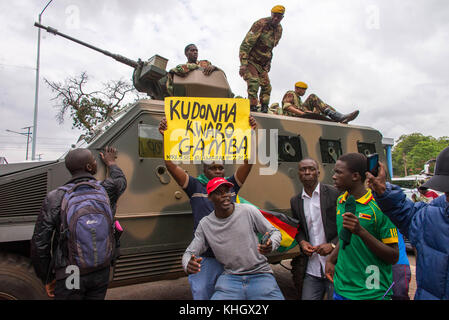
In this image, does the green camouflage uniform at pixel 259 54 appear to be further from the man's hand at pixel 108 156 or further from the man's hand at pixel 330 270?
the man's hand at pixel 330 270

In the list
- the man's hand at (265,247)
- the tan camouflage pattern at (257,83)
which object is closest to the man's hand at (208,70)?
the tan camouflage pattern at (257,83)

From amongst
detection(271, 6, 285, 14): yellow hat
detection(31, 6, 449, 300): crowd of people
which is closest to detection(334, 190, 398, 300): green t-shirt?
detection(31, 6, 449, 300): crowd of people

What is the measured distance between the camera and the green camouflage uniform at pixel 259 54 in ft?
19.3

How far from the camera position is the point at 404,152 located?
56.8 metres

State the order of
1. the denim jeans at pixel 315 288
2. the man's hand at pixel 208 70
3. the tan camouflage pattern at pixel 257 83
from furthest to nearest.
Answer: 1. the tan camouflage pattern at pixel 257 83
2. the man's hand at pixel 208 70
3. the denim jeans at pixel 315 288

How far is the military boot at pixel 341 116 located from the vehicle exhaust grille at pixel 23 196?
449cm

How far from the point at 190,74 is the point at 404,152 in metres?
60.7

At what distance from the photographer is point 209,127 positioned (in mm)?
3582

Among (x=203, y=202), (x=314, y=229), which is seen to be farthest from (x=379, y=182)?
(x=203, y=202)

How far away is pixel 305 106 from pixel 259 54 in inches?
50.0

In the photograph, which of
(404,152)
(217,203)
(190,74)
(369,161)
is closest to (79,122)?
(190,74)

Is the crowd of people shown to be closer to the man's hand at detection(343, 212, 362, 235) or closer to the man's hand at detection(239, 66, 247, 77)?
the man's hand at detection(343, 212, 362, 235)

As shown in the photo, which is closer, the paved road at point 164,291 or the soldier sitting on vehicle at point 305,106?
the paved road at point 164,291
